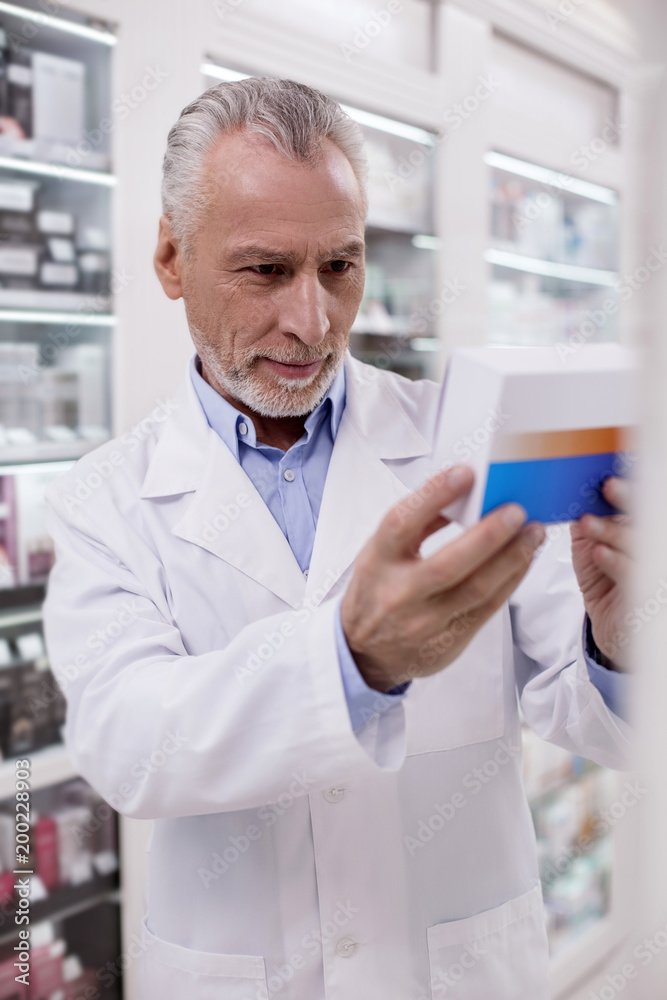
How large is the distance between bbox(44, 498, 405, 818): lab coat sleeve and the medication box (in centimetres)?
21

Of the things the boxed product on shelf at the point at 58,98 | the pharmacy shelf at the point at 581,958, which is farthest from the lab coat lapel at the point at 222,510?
the pharmacy shelf at the point at 581,958

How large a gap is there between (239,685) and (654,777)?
56cm

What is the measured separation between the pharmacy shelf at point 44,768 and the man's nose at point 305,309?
1406mm

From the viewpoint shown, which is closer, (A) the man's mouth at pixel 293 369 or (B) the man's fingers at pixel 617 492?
(B) the man's fingers at pixel 617 492

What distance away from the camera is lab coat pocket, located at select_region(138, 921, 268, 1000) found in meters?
1.07

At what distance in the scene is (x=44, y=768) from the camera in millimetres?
2061

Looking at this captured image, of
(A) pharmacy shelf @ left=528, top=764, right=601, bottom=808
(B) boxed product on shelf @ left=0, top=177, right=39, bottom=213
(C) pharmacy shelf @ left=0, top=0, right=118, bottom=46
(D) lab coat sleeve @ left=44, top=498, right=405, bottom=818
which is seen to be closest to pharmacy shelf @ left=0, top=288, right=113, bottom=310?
(B) boxed product on shelf @ left=0, top=177, right=39, bottom=213

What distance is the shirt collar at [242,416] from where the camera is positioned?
1242 mm

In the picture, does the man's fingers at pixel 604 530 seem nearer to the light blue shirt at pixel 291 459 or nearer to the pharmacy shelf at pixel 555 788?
the light blue shirt at pixel 291 459

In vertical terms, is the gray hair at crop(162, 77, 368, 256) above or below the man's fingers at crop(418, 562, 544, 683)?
above

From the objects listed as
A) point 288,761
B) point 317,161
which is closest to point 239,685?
point 288,761

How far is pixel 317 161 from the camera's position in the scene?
1.08 metres

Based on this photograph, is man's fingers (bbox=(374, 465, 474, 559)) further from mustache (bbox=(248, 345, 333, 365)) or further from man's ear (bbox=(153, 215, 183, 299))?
man's ear (bbox=(153, 215, 183, 299))

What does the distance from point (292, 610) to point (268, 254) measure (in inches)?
18.4
